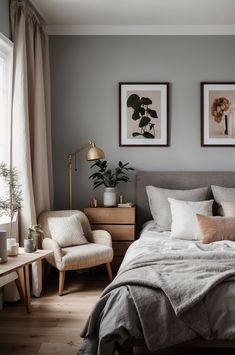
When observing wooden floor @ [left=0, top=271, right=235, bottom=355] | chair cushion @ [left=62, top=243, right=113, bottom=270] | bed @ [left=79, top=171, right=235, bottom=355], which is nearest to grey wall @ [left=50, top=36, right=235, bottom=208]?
chair cushion @ [left=62, top=243, right=113, bottom=270]

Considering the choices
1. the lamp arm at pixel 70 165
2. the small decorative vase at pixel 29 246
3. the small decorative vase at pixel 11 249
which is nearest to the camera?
the small decorative vase at pixel 11 249

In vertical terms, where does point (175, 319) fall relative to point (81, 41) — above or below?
below

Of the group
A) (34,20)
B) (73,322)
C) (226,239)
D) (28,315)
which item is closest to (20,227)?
(28,315)

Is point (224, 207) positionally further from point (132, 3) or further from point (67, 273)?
point (132, 3)

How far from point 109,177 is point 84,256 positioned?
1.11 meters

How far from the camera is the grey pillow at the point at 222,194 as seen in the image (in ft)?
14.6

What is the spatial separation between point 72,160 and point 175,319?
2998mm

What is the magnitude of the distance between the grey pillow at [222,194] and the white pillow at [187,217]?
209 mm

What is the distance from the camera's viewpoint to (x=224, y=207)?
4254 millimetres

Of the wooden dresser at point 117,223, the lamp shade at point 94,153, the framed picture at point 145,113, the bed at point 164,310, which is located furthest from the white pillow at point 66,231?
the bed at point 164,310

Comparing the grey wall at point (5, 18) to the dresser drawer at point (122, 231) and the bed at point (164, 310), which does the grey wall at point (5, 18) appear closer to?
the dresser drawer at point (122, 231)

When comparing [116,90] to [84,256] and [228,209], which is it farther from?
[84,256]

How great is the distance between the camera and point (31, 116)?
4285 mm

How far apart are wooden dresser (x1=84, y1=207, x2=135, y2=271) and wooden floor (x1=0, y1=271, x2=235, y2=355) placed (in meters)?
0.41
